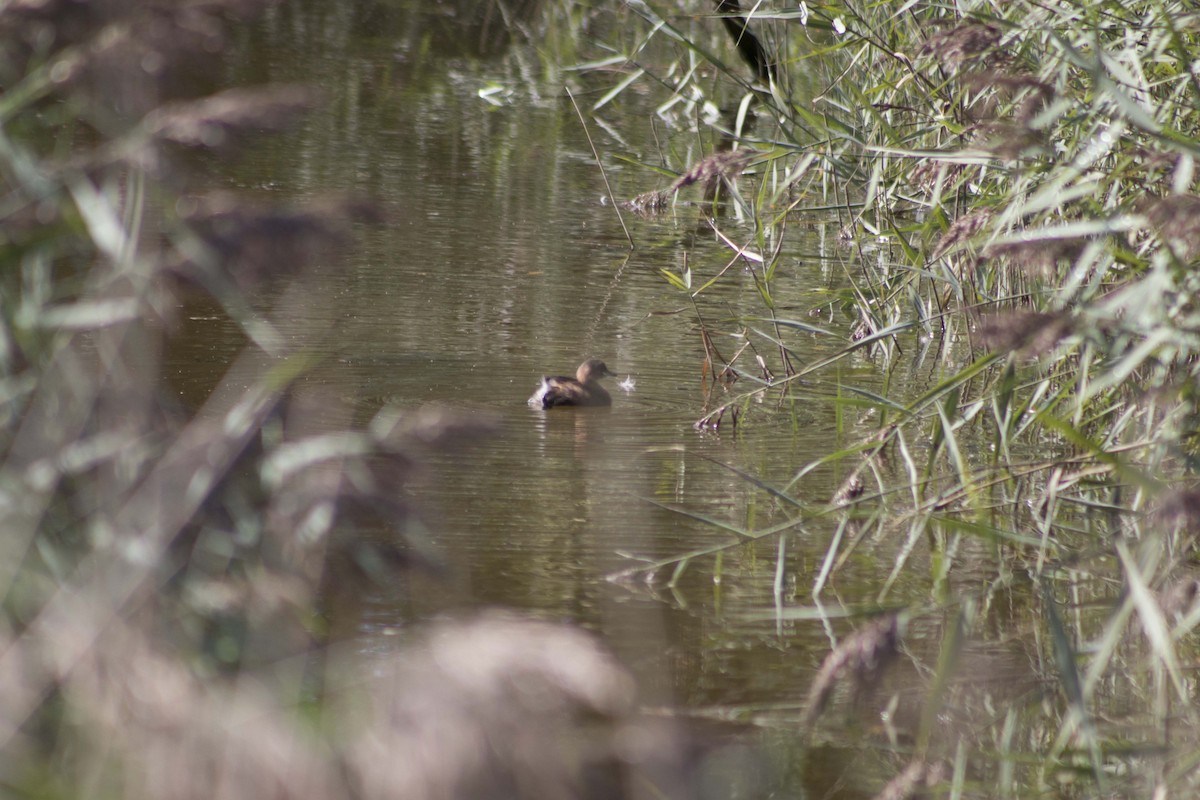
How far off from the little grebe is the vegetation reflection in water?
103mm

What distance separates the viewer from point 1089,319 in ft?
11.0

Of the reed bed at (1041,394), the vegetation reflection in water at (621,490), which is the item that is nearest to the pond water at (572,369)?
the vegetation reflection in water at (621,490)

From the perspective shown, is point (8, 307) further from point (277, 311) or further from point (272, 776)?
point (277, 311)

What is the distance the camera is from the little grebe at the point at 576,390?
663cm

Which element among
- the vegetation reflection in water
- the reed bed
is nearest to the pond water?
the vegetation reflection in water

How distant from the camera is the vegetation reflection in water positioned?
8.15 feet

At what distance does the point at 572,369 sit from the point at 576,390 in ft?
1.73

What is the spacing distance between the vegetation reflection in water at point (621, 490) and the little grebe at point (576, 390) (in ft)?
0.34

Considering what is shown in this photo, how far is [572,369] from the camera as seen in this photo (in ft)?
23.7

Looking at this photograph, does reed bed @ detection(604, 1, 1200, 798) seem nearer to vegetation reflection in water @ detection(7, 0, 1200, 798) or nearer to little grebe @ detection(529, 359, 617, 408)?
vegetation reflection in water @ detection(7, 0, 1200, 798)

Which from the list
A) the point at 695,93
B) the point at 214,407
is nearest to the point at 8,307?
the point at 214,407

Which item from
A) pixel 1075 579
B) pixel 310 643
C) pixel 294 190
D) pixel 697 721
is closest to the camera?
pixel 310 643

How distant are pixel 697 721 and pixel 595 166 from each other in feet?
29.3

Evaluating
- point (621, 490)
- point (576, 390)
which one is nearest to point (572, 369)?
point (576, 390)
